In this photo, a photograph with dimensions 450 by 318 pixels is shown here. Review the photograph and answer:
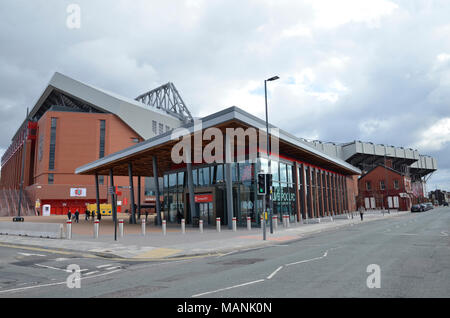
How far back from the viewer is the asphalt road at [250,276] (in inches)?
275

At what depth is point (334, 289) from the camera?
22.6 feet

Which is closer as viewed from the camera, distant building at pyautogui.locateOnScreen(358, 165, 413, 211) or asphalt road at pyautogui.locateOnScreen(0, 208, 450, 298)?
asphalt road at pyautogui.locateOnScreen(0, 208, 450, 298)

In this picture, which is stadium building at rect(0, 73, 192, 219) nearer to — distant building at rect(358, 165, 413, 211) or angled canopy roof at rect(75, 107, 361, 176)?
angled canopy roof at rect(75, 107, 361, 176)

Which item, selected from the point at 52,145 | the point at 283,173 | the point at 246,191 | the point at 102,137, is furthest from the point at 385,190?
the point at 52,145

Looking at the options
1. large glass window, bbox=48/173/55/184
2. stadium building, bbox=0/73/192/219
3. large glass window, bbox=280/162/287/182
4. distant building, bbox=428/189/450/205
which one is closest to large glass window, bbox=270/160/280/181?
large glass window, bbox=280/162/287/182

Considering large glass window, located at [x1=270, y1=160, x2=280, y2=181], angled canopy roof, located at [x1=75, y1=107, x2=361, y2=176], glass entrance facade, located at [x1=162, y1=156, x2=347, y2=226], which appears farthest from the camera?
large glass window, located at [x1=270, y1=160, x2=280, y2=181]

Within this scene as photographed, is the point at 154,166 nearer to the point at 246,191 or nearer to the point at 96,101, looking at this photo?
the point at 246,191

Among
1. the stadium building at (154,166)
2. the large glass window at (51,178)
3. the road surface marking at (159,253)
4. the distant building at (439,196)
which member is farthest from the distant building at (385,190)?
the distant building at (439,196)

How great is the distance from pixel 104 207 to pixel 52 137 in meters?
26.7

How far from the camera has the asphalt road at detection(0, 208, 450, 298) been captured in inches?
275

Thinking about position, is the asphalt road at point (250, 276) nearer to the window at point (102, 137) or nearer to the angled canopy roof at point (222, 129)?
the angled canopy roof at point (222, 129)

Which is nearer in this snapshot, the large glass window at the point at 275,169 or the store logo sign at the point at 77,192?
the large glass window at the point at 275,169

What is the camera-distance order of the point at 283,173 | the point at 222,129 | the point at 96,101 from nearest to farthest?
1. the point at 222,129
2. the point at 283,173
3. the point at 96,101

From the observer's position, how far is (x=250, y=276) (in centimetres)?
864
